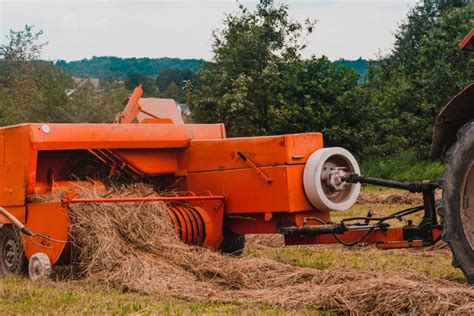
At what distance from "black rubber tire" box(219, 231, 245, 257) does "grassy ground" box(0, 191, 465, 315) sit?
0.16 metres

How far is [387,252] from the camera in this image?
867 cm

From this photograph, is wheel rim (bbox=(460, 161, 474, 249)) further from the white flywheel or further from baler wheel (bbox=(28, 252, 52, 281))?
baler wheel (bbox=(28, 252, 52, 281))

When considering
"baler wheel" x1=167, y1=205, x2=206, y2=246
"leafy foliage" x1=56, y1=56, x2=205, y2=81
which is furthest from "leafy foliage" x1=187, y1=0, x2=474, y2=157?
"leafy foliage" x1=56, y1=56, x2=205, y2=81

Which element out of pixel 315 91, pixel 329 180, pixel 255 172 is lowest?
pixel 329 180

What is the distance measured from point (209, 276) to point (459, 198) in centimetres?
226

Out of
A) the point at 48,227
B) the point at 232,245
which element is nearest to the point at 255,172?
the point at 232,245

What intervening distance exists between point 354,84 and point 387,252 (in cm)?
1704

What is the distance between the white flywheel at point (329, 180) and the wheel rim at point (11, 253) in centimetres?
275

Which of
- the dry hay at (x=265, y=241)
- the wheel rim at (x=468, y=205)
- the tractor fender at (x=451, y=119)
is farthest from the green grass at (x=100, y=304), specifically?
the dry hay at (x=265, y=241)

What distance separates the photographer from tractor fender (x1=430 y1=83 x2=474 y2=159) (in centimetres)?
583

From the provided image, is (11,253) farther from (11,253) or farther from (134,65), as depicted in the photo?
(134,65)

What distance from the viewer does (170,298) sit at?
5.82 metres

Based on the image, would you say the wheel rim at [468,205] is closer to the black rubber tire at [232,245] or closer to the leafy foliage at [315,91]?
the black rubber tire at [232,245]

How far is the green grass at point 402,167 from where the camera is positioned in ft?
70.2
